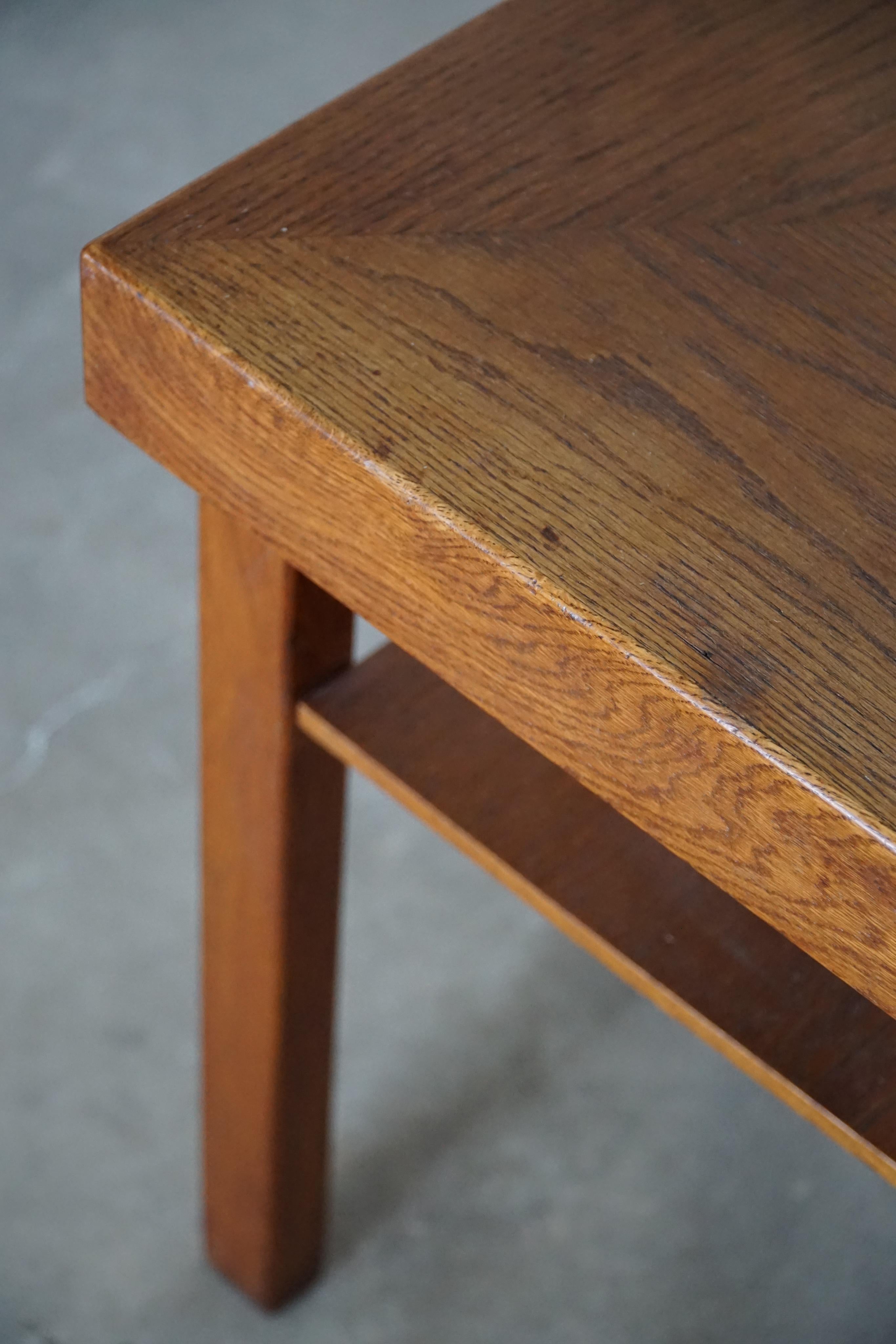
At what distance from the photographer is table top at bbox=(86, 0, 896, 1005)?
17.1 inches

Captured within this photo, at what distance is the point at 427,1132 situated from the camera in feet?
3.51

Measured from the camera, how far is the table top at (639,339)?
43cm

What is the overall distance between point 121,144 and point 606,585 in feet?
4.65

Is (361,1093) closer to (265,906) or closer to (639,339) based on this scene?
(265,906)

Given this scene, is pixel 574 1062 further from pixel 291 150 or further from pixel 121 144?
pixel 121 144

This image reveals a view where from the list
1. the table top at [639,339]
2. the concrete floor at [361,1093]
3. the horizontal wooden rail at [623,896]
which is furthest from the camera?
the concrete floor at [361,1093]

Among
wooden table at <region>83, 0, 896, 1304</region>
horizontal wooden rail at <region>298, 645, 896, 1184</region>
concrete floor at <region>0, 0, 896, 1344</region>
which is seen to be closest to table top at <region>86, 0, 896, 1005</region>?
wooden table at <region>83, 0, 896, 1304</region>

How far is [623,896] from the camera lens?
618 millimetres

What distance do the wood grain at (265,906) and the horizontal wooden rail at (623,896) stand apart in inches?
1.1

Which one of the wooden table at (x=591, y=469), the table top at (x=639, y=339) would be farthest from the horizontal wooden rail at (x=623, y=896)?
the table top at (x=639, y=339)

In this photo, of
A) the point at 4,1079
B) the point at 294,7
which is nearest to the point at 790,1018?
the point at 4,1079

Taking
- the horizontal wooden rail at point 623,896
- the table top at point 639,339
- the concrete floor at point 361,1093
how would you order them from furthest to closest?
the concrete floor at point 361,1093 < the horizontal wooden rail at point 623,896 < the table top at point 639,339

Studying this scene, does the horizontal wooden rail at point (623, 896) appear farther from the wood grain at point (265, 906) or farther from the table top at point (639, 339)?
the table top at point (639, 339)

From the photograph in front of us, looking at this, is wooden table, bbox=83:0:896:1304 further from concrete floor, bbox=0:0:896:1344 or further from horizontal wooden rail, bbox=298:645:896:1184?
concrete floor, bbox=0:0:896:1344
